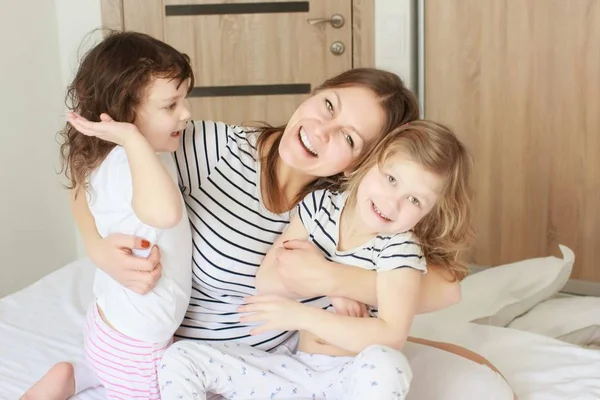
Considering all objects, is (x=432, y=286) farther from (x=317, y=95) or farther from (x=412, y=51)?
(x=412, y=51)

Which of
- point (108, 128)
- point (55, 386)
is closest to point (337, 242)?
point (108, 128)

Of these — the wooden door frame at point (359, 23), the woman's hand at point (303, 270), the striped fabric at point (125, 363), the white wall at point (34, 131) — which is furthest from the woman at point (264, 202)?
the wooden door frame at point (359, 23)

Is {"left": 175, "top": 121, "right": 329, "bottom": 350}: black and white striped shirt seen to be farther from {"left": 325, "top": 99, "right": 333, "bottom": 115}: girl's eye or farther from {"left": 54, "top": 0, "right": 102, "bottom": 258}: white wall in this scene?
{"left": 54, "top": 0, "right": 102, "bottom": 258}: white wall

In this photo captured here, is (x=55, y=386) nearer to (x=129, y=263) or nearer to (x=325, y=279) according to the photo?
(x=129, y=263)

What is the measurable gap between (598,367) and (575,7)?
184 cm

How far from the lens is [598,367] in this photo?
6.02ft

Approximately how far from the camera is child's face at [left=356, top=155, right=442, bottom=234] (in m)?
1.45

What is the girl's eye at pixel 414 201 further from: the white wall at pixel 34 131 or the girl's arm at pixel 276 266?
the white wall at pixel 34 131

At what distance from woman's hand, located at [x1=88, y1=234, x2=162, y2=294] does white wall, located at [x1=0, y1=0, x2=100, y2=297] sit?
1980 mm

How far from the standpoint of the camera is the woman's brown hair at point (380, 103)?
1.55m

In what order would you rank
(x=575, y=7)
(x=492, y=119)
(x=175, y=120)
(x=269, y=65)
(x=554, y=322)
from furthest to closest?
(x=269, y=65), (x=492, y=119), (x=575, y=7), (x=554, y=322), (x=175, y=120)

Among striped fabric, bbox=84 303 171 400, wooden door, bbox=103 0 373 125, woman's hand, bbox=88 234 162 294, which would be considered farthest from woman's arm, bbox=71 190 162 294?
wooden door, bbox=103 0 373 125

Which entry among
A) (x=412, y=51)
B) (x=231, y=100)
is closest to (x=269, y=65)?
(x=231, y=100)

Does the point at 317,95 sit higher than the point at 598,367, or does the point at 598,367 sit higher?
the point at 317,95
